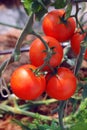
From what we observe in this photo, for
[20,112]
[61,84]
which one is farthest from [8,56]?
[61,84]

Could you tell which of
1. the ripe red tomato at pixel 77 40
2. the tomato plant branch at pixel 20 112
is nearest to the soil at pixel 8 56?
the tomato plant branch at pixel 20 112

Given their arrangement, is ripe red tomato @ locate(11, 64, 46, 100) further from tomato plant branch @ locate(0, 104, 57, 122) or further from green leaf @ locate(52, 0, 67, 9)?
tomato plant branch @ locate(0, 104, 57, 122)

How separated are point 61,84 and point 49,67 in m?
0.04

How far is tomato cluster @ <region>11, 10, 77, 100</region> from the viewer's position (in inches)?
23.3

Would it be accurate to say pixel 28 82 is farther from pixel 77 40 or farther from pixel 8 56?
pixel 8 56

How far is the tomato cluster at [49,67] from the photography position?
59cm

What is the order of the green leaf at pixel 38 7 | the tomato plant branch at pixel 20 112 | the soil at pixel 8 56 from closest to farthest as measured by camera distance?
1. the green leaf at pixel 38 7
2. the tomato plant branch at pixel 20 112
3. the soil at pixel 8 56

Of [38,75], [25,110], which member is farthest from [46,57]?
[25,110]

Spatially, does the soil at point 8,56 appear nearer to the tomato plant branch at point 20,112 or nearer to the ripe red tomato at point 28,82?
the tomato plant branch at point 20,112

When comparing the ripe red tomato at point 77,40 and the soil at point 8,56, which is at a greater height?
the ripe red tomato at point 77,40

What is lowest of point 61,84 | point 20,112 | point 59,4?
point 20,112

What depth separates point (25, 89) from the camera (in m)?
0.61

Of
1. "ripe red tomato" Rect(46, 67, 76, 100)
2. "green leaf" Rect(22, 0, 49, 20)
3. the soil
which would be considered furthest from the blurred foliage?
the soil

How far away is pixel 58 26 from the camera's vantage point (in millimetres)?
→ 614
